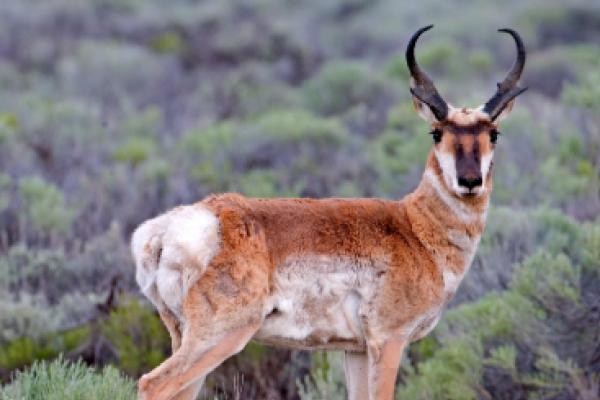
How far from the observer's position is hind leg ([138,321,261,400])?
15.8ft

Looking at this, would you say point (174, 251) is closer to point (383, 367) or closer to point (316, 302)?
point (316, 302)

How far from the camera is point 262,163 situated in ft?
47.1

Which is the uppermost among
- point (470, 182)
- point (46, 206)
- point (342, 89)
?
point (470, 182)

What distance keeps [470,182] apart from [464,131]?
0.36m

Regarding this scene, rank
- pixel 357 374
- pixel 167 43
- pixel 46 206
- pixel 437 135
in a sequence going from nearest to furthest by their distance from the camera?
pixel 437 135
pixel 357 374
pixel 46 206
pixel 167 43

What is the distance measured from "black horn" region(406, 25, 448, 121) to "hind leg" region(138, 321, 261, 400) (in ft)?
5.91

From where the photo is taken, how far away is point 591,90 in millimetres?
12836

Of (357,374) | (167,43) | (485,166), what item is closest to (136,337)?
(357,374)

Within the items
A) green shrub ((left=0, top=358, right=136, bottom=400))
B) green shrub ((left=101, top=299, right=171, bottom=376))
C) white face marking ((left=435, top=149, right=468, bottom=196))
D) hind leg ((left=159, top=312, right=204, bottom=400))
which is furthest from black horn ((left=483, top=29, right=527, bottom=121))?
green shrub ((left=101, top=299, right=171, bottom=376))

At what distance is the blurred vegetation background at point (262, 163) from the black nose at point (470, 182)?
207cm

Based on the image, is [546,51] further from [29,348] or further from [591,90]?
[29,348]

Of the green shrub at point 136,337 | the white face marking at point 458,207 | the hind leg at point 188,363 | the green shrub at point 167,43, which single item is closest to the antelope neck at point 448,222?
the white face marking at point 458,207

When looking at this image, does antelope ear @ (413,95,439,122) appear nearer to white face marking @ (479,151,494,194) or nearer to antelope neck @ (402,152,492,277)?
antelope neck @ (402,152,492,277)

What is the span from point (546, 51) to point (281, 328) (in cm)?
2049
